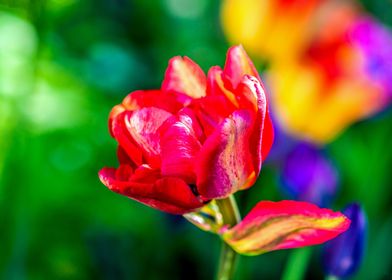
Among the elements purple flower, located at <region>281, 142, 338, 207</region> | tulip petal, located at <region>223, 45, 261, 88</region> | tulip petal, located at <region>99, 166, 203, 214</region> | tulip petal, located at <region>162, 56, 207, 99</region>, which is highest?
tulip petal, located at <region>223, 45, 261, 88</region>

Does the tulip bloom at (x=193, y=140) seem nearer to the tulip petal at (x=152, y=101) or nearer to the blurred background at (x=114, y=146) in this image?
the tulip petal at (x=152, y=101)

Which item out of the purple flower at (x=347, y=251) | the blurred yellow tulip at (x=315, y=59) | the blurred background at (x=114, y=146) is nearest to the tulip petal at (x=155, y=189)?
the purple flower at (x=347, y=251)

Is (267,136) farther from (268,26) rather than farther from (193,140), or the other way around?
(268,26)

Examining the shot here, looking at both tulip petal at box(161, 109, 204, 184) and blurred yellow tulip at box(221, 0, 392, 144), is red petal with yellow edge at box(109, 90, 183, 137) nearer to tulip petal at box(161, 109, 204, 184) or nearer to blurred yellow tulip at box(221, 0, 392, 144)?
tulip petal at box(161, 109, 204, 184)

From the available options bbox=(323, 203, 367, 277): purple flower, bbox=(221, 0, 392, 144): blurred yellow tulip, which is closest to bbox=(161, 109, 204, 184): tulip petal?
bbox=(323, 203, 367, 277): purple flower

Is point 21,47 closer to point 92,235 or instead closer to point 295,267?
point 92,235

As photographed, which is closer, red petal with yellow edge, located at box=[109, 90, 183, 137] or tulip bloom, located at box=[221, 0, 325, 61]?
red petal with yellow edge, located at box=[109, 90, 183, 137]

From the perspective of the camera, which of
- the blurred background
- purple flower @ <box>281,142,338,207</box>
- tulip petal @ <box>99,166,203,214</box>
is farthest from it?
the blurred background
